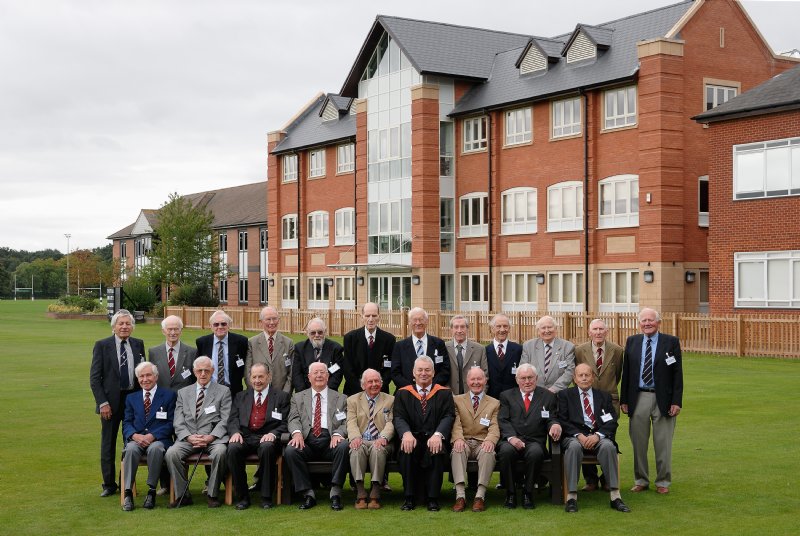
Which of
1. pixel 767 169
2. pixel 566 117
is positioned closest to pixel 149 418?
pixel 767 169

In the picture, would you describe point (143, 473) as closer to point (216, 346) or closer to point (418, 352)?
point (216, 346)

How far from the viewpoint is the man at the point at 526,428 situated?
10812 millimetres

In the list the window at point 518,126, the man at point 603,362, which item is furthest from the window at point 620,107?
the man at point 603,362

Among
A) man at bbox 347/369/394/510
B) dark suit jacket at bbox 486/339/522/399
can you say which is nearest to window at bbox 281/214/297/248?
dark suit jacket at bbox 486/339/522/399

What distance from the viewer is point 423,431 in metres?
11.1

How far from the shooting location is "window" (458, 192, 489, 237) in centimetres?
4381

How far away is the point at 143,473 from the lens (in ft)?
43.2

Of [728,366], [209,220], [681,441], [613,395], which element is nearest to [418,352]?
[613,395]

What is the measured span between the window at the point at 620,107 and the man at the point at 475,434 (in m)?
27.1

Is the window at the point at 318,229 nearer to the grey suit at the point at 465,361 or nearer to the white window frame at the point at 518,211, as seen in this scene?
the white window frame at the point at 518,211

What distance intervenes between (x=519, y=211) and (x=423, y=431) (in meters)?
31.5

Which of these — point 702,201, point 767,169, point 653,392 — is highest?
point 767,169

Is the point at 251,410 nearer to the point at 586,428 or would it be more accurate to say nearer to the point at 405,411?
the point at 405,411

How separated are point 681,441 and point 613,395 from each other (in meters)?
3.67
